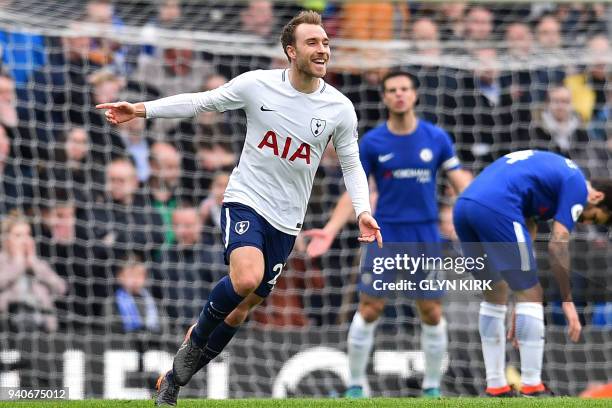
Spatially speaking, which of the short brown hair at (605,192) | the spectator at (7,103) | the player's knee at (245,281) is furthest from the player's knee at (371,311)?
the spectator at (7,103)

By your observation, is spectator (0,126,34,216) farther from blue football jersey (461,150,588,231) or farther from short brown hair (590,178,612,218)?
short brown hair (590,178,612,218)

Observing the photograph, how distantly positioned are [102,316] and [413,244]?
3190 millimetres

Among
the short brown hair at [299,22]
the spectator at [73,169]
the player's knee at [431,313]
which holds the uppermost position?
the short brown hair at [299,22]

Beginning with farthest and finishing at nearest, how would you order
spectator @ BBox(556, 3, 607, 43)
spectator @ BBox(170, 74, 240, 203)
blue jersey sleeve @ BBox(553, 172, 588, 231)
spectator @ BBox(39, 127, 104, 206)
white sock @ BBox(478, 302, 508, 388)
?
spectator @ BBox(556, 3, 607, 43)
spectator @ BBox(170, 74, 240, 203)
spectator @ BBox(39, 127, 104, 206)
white sock @ BBox(478, 302, 508, 388)
blue jersey sleeve @ BBox(553, 172, 588, 231)

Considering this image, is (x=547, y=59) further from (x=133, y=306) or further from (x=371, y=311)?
(x=133, y=306)

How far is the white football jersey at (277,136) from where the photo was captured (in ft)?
23.6

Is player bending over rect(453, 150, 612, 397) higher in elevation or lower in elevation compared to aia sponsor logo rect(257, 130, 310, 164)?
lower

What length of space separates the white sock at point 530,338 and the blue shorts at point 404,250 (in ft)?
3.99

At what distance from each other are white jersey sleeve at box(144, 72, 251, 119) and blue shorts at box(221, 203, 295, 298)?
591mm

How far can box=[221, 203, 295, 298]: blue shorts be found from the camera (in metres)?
7.08

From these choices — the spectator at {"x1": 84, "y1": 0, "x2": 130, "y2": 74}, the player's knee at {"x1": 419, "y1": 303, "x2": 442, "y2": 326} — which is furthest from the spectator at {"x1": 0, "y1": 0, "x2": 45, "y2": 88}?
the player's knee at {"x1": 419, "y1": 303, "x2": 442, "y2": 326}

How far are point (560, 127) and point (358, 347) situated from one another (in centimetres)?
411

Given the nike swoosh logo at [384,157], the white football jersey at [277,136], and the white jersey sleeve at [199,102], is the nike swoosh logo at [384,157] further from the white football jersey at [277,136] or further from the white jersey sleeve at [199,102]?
the white jersey sleeve at [199,102]

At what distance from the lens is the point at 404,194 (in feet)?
33.2
